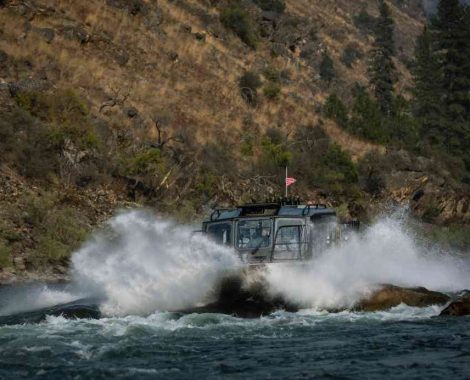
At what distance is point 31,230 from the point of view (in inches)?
1123

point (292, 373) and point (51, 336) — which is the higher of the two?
point (51, 336)

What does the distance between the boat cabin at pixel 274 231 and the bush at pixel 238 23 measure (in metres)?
35.0

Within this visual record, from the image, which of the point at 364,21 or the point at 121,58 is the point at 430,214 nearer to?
the point at 121,58

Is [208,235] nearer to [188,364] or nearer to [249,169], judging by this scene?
[188,364]

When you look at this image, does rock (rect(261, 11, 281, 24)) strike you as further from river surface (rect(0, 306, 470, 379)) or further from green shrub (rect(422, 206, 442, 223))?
river surface (rect(0, 306, 470, 379))

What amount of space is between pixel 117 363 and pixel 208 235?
8.43 m

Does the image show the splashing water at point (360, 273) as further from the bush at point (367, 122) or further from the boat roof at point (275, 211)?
the bush at point (367, 122)

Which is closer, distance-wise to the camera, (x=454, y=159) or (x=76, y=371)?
(x=76, y=371)

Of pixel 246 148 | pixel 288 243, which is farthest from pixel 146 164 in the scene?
pixel 288 243

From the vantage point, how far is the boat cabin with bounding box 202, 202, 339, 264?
20297 millimetres

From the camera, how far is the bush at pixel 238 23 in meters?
54.3

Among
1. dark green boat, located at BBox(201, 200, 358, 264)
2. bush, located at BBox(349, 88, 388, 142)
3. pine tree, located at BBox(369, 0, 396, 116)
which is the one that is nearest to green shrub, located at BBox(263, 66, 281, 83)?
bush, located at BBox(349, 88, 388, 142)

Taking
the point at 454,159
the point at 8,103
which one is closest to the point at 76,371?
the point at 8,103

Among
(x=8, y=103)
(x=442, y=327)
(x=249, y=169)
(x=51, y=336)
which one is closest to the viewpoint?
(x=51, y=336)
